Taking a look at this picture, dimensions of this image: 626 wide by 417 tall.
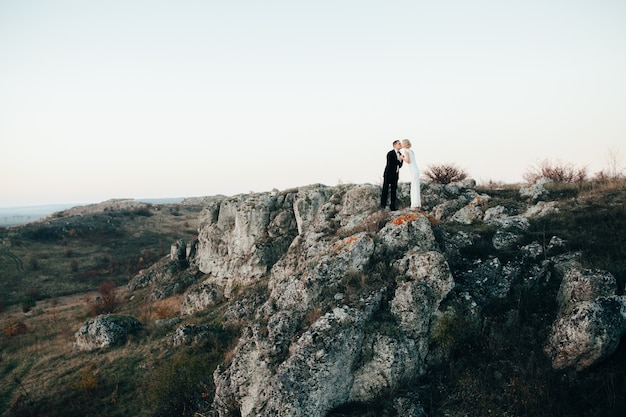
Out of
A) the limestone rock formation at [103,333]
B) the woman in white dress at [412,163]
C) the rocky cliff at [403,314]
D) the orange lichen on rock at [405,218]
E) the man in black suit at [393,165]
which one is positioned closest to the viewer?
the rocky cliff at [403,314]

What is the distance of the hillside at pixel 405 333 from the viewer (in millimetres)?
7148

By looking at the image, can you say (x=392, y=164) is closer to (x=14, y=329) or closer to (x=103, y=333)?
(x=103, y=333)

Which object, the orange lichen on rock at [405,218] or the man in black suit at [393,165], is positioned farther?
the man in black suit at [393,165]

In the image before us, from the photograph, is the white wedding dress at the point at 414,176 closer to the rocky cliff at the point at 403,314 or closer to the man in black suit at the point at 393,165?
the man in black suit at the point at 393,165

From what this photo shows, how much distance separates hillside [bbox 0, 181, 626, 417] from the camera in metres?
7.15

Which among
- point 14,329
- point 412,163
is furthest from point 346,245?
point 14,329

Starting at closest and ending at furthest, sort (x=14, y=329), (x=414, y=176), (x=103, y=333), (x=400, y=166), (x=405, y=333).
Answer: (x=405, y=333) < (x=414, y=176) < (x=400, y=166) < (x=103, y=333) < (x=14, y=329)

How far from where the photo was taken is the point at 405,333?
27.5ft

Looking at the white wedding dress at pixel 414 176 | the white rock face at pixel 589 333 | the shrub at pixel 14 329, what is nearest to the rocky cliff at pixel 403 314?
the white rock face at pixel 589 333

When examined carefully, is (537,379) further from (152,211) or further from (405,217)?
(152,211)

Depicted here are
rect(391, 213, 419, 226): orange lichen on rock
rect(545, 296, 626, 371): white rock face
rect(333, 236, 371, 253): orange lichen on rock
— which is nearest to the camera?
rect(545, 296, 626, 371): white rock face

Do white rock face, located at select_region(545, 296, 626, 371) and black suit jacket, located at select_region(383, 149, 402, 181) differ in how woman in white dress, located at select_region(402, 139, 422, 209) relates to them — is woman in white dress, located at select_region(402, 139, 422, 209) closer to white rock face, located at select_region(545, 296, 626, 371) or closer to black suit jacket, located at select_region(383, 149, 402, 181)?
black suit jacket, located at select_region(383, 149, 402, 181)

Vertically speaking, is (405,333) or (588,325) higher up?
(588,325)

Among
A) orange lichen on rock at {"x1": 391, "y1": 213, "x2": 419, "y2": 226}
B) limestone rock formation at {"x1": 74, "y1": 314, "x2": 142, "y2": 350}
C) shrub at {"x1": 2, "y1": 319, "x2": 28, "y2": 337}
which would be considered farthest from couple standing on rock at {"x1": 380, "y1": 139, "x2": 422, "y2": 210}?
shrub at {"x1": 2, "y1": 319, "x2": 28, "y2": 337}
